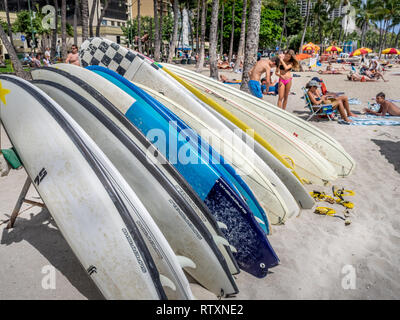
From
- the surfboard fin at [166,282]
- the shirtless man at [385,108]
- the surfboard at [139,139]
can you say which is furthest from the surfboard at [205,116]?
the shirtless man at [385,108]

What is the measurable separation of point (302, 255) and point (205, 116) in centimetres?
213

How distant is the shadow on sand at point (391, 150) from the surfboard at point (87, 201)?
4.71 meters

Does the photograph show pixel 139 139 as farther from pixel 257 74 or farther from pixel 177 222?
pixel 257 74

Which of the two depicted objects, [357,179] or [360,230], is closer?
[360,230]

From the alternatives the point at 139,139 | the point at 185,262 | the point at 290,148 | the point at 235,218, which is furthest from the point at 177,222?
the point at 290,148

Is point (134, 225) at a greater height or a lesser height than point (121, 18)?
A: lesser

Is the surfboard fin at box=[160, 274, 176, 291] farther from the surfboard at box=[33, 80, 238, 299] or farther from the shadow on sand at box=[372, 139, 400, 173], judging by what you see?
the shadow on sand at box=[372, 139, 400, 173]

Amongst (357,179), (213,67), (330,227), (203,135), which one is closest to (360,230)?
(330,227)

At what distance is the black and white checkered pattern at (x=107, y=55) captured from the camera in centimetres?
511

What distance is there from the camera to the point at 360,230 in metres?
3.51

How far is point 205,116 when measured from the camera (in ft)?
13.9

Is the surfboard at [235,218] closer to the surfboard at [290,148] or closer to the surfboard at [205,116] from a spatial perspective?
the surfboard at [205,116]

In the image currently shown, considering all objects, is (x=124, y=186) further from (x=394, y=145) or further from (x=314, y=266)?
(x=394, y=145)

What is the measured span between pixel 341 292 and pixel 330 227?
109 centimetres
